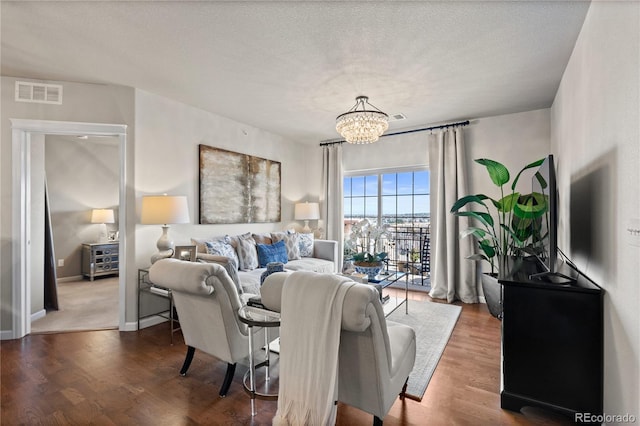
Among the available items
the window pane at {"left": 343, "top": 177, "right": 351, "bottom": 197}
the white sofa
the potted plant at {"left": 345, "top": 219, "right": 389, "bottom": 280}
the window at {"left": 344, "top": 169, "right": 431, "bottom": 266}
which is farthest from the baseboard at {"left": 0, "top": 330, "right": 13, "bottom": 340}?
the window pane at {"left": 343, "top": 177, "right": 351, "bottom": 197}

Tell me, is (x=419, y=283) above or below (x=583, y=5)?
below

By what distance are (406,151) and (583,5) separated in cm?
301

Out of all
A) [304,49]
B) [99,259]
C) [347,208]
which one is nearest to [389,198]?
[347,208]

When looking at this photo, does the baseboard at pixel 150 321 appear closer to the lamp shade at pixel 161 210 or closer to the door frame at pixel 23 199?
the door frame at pixel 23 199

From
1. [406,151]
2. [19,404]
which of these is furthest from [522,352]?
[406,151]

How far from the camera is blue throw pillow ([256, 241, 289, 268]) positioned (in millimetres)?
4102

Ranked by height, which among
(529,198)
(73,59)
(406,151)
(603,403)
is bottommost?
(603,403)

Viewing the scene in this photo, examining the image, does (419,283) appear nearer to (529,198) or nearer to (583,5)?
(529,198)

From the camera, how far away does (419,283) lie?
5.15 meters

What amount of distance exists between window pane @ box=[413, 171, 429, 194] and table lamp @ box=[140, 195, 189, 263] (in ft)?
11.6

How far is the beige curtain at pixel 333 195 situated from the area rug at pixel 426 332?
1819 mm

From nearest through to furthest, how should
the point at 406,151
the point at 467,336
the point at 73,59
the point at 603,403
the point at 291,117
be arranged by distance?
1. the point at 603,403
2. the point at 73,59
3. the point at 467,336
4. the point at 291,117
5. the point at 406,151

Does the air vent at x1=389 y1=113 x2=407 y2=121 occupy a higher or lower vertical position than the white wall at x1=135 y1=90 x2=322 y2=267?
higher

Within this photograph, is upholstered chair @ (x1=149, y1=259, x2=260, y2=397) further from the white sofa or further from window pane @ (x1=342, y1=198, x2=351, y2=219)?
window pane @ (x1=342, y1=198, x2=351, y2=219)
